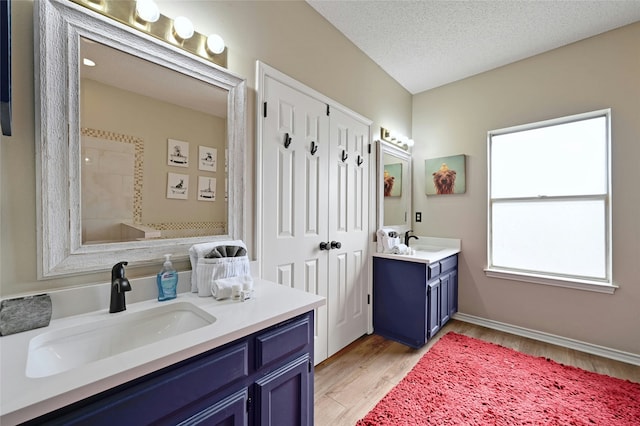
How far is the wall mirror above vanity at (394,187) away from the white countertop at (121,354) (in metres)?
1.90

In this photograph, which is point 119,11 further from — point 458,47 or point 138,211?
point 458,47

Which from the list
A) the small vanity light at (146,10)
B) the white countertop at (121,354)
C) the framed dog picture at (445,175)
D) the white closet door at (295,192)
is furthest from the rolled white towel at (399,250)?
the small vanity light at (146,10)

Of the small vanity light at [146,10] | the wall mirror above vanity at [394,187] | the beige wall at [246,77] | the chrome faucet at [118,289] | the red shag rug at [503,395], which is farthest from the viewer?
the wall mirror above vanity at [394,187]

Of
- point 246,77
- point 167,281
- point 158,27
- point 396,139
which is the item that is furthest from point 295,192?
point 396,139

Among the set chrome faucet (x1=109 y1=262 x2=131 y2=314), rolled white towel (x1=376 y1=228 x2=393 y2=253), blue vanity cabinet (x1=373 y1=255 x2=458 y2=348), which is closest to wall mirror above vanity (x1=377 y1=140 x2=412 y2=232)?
rolled white towel (x1=376 y1=228 x2=393 y2=253)

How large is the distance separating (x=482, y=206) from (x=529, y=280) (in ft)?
2.80

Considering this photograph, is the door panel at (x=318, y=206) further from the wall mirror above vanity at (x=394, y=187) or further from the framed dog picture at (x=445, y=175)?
the framed dog picture at (x=445, y=175)

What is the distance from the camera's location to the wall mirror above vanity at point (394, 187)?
9.32 ft

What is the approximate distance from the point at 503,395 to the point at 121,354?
7.45 ft

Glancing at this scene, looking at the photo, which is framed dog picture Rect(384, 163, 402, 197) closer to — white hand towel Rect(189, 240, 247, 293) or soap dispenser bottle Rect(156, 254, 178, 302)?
white hand towel Rect(189, 240, 247, 293)

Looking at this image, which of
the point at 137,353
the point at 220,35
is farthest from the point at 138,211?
the point at 220,35

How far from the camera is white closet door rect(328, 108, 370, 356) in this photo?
89.7 inches

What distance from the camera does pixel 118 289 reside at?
102cm

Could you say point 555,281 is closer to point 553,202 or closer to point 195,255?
point 553,202
